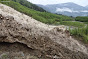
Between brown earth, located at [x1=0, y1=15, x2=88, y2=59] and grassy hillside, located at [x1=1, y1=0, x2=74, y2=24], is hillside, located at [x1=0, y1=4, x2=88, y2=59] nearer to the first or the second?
brown earth, located at [x1=0, y1=15, x2=88, y2=59]

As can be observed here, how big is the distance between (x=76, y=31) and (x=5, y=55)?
9.57 metres

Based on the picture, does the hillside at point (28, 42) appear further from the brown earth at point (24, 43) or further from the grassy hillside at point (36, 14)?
the grassy hillside at point (36, 14)

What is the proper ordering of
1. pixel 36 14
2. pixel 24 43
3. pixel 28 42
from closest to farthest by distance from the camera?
1. pixel 24 43
2. pixel 28 42
3. pixel 36 14

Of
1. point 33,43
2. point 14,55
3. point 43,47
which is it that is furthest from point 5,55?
point 43,47

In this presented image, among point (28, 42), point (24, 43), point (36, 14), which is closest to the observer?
point (24, 43)

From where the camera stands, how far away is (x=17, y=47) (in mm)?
10891

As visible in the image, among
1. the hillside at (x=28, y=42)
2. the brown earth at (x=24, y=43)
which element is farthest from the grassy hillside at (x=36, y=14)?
the brown earth at (x=24, y=43)

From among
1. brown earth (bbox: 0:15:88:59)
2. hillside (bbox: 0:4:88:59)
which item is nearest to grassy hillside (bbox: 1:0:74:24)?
hillside (bbox: 0:4:88:59)

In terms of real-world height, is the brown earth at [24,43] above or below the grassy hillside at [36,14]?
below

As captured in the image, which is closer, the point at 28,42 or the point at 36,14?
the point at 28,42

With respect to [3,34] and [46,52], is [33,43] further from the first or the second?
[3,34]

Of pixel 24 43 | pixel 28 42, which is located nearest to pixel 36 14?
pixel 28 42

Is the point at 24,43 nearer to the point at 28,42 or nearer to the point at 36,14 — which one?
the point at 28,42

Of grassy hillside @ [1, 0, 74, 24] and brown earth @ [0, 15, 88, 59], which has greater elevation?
grassy hillside @ [1, 0, 74, 24]
